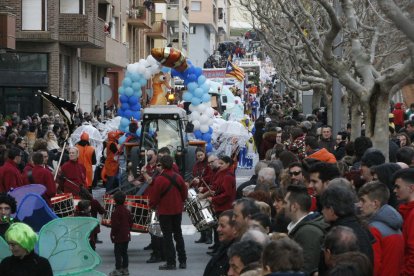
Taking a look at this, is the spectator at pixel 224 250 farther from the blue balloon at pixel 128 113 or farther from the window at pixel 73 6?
the window at pixel 73 6

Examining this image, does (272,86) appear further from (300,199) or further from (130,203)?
(300,199)

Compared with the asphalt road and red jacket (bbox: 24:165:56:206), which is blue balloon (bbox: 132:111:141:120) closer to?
the asphalt road

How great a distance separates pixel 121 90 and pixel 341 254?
23550 millimetres

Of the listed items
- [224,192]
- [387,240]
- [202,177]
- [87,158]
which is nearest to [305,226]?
[387,240]

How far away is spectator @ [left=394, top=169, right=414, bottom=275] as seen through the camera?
873 centimetres

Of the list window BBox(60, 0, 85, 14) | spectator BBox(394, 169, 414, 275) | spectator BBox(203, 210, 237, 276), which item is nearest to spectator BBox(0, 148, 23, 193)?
spectator BBox(203, 210, 237, 276)

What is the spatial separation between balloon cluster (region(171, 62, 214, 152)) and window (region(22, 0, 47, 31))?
14.1m

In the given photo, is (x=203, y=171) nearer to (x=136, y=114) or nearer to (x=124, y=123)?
(x=124, y=123)

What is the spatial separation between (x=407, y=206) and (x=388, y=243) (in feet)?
2.60

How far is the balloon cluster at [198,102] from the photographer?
30.4 metres

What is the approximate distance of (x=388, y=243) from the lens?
848cm

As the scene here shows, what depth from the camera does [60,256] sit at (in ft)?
35.5

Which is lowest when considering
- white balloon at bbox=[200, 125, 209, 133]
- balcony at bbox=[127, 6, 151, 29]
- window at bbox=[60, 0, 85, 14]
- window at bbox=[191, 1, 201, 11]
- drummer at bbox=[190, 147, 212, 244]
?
drummer at bbox=[190, 147, 212, 244]

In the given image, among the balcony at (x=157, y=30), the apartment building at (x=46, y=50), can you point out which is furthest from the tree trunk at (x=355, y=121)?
the balcony at (x=157, y=30)
